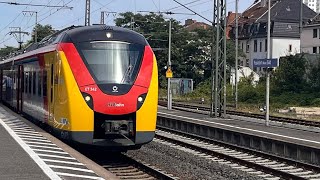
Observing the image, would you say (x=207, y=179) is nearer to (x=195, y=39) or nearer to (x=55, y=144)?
(x=55, y=144)

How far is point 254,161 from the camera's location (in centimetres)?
1599

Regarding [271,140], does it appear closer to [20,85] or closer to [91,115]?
[91,115]

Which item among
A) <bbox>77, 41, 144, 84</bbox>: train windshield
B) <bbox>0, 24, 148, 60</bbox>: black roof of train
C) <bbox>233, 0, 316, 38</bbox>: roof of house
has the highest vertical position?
<bbox>233, 0, 316, 38</bbox>: roof of house

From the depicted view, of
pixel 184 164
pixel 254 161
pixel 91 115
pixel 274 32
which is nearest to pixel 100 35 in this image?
pixel 91 115

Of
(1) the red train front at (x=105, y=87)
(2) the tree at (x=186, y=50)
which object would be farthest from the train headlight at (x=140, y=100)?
(2) the tree at (x=186, y=50)

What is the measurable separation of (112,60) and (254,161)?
512 cm

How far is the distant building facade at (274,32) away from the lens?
86.4m

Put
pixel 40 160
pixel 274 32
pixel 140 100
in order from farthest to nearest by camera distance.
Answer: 1. pixel 274 32
2. pixel 140 100
3. pixel 40 160

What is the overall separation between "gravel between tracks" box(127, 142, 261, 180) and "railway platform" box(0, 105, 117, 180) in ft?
7.43

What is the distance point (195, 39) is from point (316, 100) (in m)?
30.8

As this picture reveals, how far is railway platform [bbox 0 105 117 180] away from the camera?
33.6 ft

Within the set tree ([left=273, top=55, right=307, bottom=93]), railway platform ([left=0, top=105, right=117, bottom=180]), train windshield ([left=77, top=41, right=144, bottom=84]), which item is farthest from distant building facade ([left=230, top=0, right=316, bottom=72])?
train windshield ([left=77, top=41, right=144, bottom=84])

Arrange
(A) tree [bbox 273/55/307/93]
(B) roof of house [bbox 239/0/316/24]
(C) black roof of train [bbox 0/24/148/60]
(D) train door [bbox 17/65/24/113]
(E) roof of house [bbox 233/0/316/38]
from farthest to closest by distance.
→ (B) roof of house [bbox 239/0/316/24]
(E) roof of house [bbox 233/0/316/38]
(A) tree [bbox 273/55/307/93]
(D) train door [bbox 17/65/24/113]
(C) black roof of train [bbox 0/24/148/60]

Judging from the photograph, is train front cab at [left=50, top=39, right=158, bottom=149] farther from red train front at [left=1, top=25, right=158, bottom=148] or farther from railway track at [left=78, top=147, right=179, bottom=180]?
railway track at [left=78, top=147, right=179, bottom=180]
